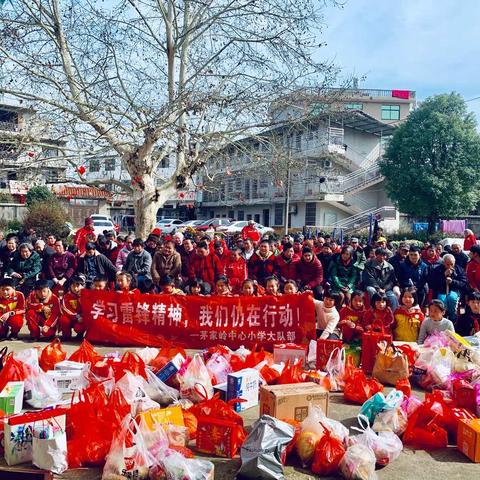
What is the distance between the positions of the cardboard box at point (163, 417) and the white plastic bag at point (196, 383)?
0.59 m

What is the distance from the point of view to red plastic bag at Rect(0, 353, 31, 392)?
174 inches

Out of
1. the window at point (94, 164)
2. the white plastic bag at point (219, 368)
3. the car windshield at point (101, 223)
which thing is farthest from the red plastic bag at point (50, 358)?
the car windshield at point (101, 223)

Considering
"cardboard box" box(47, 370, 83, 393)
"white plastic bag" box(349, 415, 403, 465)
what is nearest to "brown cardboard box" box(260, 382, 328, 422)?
"white plastic bag" box(349, 415, 403, 465)

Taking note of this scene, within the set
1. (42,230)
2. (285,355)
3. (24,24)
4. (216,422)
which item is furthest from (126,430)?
(42,230)

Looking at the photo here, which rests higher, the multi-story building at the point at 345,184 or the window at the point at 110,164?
the multi-story building at the point at 345,184

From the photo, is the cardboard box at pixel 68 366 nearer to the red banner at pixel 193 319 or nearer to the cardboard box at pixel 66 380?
the cardboard box at pixel 66 380

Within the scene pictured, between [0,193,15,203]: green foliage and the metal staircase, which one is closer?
[0,193,15,203]: green foliage

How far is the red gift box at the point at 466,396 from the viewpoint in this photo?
4.42 metres

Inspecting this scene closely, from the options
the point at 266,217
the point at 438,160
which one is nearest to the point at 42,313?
the point at 438,160

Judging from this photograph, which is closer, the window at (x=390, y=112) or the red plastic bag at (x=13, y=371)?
the red plastic bag at (x=13, y=371)

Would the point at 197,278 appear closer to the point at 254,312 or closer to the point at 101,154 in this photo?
the point at 254,312

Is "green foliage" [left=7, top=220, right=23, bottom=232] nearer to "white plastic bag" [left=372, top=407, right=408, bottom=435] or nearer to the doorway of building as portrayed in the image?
the doorway of building

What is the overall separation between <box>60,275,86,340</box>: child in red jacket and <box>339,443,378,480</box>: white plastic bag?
186 inches

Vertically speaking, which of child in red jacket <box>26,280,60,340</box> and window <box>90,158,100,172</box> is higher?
window <box>90,158,100,172</box>
